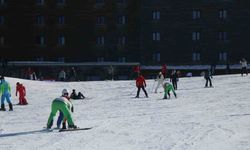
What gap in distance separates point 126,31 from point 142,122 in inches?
1512

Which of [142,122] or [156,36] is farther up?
[156,36]

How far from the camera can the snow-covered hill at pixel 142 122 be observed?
15859 mm

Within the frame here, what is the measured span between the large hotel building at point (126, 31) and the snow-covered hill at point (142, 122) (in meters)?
20.6

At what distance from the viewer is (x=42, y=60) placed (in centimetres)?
5922

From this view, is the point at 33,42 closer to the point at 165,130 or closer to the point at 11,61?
the point at 11,61

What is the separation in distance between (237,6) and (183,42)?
6494 mm

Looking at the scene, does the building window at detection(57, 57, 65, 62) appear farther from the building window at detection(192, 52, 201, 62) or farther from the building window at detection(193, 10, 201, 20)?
the building window at detection(193, 10, 201, 20)

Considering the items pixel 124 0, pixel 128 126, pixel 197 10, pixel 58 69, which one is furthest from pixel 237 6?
pixel 128 126

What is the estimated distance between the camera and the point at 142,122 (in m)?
20.5

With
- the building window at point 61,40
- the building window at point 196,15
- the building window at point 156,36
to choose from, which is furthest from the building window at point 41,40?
the building window at point 196,15

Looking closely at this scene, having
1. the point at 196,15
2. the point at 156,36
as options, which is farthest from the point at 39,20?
the point at 196,15

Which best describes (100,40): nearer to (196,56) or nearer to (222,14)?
(196,56)

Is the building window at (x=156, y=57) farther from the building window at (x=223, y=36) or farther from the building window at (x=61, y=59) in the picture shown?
the building window at (x=61, y=59)

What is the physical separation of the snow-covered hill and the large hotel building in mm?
20625
